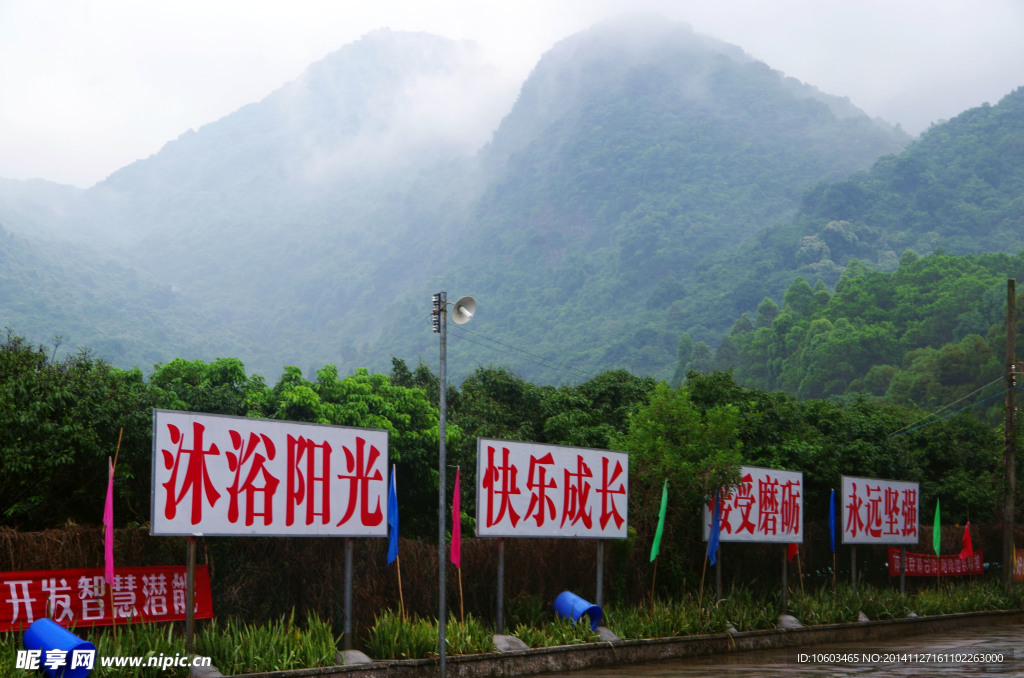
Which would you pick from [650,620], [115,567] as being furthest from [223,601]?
[650,620]

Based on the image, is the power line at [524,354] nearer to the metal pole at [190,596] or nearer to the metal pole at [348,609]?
the metal pole at [348,609]

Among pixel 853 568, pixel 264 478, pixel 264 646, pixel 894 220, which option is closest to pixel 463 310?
pixel 264 478

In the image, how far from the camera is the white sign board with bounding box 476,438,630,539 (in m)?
15.6

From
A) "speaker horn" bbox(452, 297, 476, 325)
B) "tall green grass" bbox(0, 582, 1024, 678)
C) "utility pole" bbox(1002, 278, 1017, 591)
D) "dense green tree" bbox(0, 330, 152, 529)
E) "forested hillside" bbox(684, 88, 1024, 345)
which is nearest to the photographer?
"tall green grass" bbox(0, 582, 1024, 678)

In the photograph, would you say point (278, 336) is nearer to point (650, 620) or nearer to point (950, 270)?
point (950, 270)

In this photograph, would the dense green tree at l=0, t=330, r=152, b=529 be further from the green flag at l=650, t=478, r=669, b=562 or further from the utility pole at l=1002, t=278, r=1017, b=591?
the utility pole at l=1002, t=278, r=1017, b=591

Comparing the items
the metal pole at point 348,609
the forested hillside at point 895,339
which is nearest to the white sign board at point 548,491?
the metal pole at point 348,609

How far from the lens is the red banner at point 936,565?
2639cm

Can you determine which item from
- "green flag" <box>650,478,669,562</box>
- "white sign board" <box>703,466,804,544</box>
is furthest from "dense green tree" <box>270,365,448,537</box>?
"green flag" <box>650,478,669,562</box>

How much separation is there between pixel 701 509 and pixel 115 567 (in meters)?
11.2

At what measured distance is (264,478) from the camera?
12.7 m

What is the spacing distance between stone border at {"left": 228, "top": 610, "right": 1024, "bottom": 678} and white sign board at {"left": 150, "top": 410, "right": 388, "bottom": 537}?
170 centimetres

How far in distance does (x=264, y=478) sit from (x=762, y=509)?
11.3 m

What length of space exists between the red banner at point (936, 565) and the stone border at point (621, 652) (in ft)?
5.80
